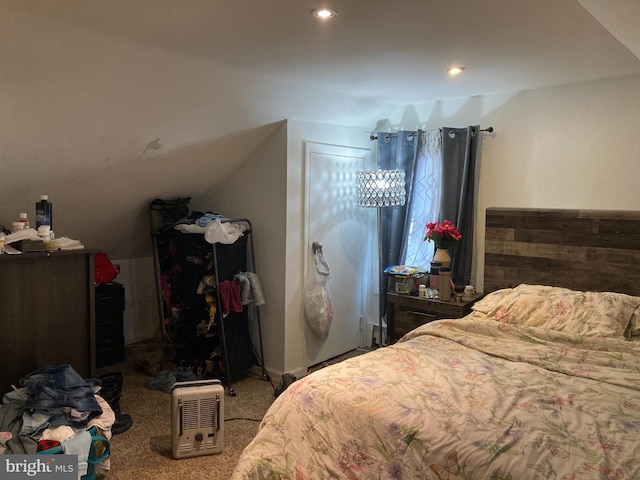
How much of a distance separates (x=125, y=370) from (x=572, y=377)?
319cm

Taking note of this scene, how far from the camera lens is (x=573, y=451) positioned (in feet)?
4.89

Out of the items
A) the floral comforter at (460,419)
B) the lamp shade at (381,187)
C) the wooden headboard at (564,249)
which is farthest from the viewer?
the lamp shade at (381,187)

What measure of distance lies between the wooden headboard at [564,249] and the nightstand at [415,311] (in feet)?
1.22

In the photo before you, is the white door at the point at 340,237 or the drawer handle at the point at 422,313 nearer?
the drawer handle at the point at 422,313

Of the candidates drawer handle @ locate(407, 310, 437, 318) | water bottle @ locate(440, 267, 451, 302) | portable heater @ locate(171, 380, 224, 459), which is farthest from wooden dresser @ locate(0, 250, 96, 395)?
water bottle @ locate(440, 267, 451, 302)

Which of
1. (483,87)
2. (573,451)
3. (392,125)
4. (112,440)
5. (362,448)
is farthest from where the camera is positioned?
(392,125)

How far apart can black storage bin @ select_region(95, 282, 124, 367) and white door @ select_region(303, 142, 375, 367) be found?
62.6 inches

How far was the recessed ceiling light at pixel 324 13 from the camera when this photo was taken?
1.99m

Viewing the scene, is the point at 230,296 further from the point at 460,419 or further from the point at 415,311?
the point at 460,419

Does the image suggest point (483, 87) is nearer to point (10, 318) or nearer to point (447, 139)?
point (447, 139)

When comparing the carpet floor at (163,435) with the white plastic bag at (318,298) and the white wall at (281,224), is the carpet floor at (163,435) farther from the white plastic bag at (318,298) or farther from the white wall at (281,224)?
the white plastic bag at (318,298)

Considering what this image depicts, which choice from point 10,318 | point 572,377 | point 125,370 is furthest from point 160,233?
point 572,377

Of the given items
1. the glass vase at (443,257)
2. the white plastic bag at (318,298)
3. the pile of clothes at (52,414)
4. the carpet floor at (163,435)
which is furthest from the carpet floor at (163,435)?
the glass vase at (443,257)

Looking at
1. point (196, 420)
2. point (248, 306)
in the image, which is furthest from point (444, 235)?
point (196, 420)
